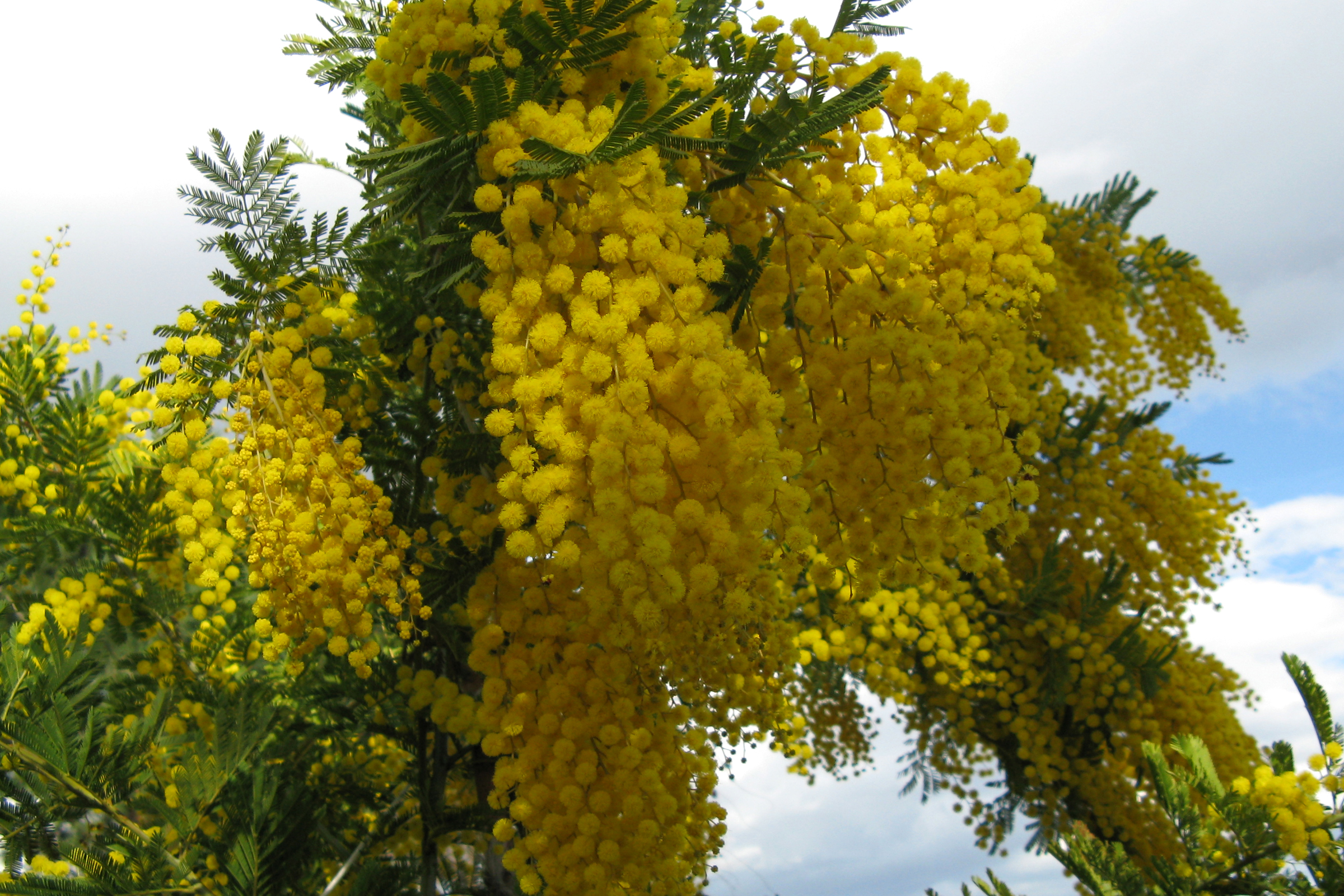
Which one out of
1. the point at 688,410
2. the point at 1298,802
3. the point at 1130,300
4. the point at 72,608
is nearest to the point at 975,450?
the point at 688,410

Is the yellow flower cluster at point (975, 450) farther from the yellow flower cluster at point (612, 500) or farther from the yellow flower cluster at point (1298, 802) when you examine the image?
the yellow flower cluster at point (1298, 802)

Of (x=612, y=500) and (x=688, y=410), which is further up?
(x=688, y=410)

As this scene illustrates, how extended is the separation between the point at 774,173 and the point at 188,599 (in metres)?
2.82

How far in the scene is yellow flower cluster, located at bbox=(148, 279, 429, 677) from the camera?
6.45 feet

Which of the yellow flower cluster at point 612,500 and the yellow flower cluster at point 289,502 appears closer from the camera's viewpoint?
the yellow flower cluster at point 612,500

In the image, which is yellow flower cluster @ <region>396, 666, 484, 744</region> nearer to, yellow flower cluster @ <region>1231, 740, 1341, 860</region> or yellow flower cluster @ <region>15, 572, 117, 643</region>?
yellow flower cluster @ <region>15, 572, 117, 643</region>

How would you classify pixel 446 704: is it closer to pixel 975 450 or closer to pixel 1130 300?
pixel 975 450

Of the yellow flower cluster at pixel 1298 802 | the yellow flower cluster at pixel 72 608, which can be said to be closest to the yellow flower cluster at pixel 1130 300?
the yellow flower cluster at pixel 1298 802

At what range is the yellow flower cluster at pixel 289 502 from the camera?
1966mm

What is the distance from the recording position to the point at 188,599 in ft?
11.4

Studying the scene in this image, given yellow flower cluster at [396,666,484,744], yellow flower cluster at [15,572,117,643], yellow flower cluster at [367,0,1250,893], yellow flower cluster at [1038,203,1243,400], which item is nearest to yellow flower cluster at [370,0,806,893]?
yellow flower cluster at [367,0,1250,893]

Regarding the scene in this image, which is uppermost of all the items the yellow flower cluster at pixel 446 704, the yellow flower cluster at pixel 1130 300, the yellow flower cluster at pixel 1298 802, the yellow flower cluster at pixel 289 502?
the yellow flower cluster at pixel 1130 300

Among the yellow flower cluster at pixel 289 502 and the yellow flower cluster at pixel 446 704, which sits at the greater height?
the yellow flower cluster at pixel 289 502

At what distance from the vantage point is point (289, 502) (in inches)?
77.8
